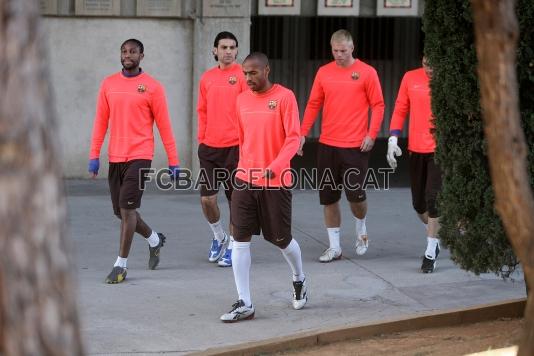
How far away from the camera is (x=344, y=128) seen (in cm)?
995

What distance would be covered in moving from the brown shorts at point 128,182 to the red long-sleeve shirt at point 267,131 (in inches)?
52.8

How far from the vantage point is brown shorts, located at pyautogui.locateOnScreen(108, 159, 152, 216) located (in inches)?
348

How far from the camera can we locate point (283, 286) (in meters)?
8.71

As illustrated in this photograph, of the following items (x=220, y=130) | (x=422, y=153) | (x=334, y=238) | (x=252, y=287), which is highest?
(x=220, y=130)

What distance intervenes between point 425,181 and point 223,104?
187 cm

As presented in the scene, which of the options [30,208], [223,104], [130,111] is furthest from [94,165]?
[30,208]

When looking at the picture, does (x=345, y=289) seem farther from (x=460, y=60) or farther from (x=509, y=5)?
(x=509, y=5)

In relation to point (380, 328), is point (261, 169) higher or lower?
higher

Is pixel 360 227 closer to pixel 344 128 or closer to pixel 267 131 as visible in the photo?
pixel 344 128

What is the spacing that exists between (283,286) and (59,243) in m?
5.99

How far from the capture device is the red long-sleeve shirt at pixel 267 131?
25.2 feet

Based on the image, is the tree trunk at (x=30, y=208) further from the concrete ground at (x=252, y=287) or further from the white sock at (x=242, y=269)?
the white sock at (x=242, y=269)

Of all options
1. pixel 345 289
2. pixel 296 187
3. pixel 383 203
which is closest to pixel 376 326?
pixel 345 289

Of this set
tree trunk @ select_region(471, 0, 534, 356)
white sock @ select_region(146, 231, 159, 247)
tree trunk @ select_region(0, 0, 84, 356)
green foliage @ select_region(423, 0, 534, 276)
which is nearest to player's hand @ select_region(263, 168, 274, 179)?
green foliage @ select_region(423, 0, 534, 276)
